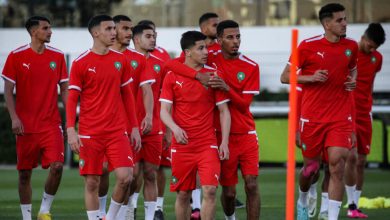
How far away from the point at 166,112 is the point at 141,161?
2230 mm

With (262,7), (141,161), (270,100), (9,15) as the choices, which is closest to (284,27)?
(262,7)

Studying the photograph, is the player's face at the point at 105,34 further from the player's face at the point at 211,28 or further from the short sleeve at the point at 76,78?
the player's face at the point at 211,28

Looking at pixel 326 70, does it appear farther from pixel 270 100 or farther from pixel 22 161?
pixel 270 100

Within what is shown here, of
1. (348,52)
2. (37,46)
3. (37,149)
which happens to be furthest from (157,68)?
(348,52)

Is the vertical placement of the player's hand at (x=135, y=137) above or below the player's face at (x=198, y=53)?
below

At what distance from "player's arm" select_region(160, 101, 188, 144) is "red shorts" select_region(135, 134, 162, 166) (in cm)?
205

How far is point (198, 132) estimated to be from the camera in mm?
12281

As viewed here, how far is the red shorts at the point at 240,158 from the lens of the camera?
12625mm

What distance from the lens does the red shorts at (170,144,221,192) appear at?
40.0 feet

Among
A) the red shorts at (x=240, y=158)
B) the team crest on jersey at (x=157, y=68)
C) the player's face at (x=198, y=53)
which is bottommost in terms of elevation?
the red shorts at (x=240, y=158)

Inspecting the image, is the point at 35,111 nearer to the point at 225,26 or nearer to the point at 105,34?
the point at 105,34

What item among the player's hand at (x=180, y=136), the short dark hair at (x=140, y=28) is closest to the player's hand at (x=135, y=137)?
the player's hand at (x=180, y=136)

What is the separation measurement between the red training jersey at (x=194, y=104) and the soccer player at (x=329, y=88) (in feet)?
5.43

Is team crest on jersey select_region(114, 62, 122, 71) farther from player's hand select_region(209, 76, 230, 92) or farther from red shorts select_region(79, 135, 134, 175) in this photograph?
player's hand select_region(209, 76, 230, 92)
